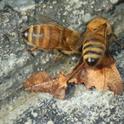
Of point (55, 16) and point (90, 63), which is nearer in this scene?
point (90, 63)

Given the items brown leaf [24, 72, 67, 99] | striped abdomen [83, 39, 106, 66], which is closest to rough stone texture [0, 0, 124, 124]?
brown leaf [24, 72, 67, 99]

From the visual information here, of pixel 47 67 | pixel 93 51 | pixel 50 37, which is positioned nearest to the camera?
pixel 93 51

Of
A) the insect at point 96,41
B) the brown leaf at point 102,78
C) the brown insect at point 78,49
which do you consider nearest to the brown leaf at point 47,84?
the brown insect at point 78,49

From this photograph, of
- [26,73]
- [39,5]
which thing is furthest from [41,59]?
[39,5]

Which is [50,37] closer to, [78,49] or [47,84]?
[78,49]

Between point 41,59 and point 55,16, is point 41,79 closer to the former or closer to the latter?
point 41,59

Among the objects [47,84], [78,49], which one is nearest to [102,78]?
[78,49]
